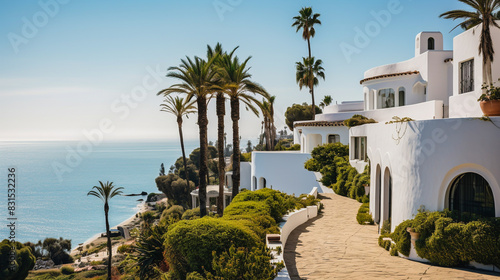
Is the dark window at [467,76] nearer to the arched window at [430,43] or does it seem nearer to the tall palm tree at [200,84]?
the tall palm tree at [200,84]

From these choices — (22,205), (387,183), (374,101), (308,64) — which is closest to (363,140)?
(374,101)

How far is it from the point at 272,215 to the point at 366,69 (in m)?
26.3

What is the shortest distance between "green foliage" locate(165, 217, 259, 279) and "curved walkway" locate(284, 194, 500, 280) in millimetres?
1911

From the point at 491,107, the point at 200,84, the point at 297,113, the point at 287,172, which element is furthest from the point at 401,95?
the point at 297,113

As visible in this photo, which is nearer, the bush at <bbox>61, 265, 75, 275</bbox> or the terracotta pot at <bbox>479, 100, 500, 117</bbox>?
the terracotta pot at <bbox>479, 100, 500, 117</bbox>

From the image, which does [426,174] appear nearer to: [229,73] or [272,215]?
[272,215]

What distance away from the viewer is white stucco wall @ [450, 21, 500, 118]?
49.5 ft

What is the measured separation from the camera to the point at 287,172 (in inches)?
1387

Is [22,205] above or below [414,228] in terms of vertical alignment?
below

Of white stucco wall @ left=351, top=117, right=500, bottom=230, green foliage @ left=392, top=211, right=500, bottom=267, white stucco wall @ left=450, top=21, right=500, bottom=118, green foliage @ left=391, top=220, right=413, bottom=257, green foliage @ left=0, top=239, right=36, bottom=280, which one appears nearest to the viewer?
green foliage @ left=392, top=211, right=500, bottom=267

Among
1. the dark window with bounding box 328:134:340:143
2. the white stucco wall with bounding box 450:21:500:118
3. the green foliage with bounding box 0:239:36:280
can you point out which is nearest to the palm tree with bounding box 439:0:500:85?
the white stucco wall with bounding box 450:21:500:118

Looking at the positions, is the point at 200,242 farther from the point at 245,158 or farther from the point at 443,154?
the point at 245,158

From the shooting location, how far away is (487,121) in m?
11.8

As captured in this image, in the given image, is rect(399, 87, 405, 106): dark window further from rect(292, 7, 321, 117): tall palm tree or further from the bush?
the bush
